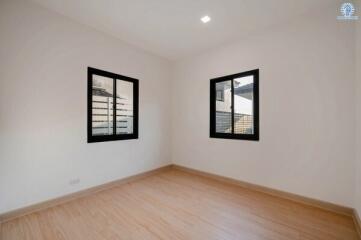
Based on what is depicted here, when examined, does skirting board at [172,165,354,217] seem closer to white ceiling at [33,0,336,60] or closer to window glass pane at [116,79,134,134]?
window glass pane at [116,79,134,134]

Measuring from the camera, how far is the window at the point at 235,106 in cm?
297

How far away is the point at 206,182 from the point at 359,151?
2.33 metres

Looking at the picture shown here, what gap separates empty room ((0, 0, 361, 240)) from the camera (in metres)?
1.99

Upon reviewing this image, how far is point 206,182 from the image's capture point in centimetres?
332

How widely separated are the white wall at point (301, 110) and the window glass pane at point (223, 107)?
0.27m

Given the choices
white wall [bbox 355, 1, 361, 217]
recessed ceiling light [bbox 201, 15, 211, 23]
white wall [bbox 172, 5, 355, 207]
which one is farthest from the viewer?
recessed ceiling light [bbox 201, 15, 211, 23]

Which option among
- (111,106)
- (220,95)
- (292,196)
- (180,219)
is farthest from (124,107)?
(292,196)

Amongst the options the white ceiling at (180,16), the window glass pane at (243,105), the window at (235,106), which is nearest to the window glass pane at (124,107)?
the white ceiling at (180,16)

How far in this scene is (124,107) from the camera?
3375 mm

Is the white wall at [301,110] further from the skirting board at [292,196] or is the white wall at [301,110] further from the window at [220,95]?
the window at [220,95]

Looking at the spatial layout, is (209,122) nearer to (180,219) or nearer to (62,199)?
(180,219)

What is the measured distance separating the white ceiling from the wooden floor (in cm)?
289

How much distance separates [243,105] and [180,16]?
1.97m

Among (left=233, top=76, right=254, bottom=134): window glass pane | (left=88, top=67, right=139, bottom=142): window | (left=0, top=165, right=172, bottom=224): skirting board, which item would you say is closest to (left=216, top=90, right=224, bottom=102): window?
(left=233, top=76, right=254, bottom=134): window glass pane
